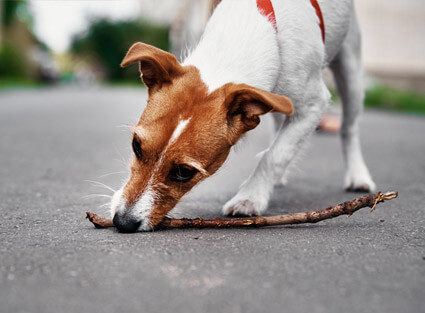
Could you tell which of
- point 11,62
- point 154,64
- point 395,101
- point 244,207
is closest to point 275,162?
point 244,207

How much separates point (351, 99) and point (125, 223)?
113 inches

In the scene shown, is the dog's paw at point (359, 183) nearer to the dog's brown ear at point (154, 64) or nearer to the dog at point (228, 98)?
the dog at point (228, 98)

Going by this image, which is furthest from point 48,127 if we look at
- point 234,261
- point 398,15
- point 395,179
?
point 398,15

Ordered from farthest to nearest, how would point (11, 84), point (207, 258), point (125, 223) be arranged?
point (11, 84), point (125, 223), point (207, 258)

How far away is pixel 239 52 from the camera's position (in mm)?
3186

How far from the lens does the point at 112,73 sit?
5534 centimetres

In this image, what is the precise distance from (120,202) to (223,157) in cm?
68

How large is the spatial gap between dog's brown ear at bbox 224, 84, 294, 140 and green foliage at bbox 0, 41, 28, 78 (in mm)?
27990

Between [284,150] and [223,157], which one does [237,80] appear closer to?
[223,157]

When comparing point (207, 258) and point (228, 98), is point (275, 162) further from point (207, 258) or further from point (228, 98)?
point (207, 258)

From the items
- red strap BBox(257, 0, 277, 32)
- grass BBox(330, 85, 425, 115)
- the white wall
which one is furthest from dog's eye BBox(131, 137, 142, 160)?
the white wall

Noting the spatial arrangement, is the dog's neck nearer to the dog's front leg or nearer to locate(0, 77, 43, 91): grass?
the dog's front leg

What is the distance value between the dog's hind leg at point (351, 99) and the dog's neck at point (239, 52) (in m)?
1.52

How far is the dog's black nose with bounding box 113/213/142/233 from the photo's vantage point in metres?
2.79
